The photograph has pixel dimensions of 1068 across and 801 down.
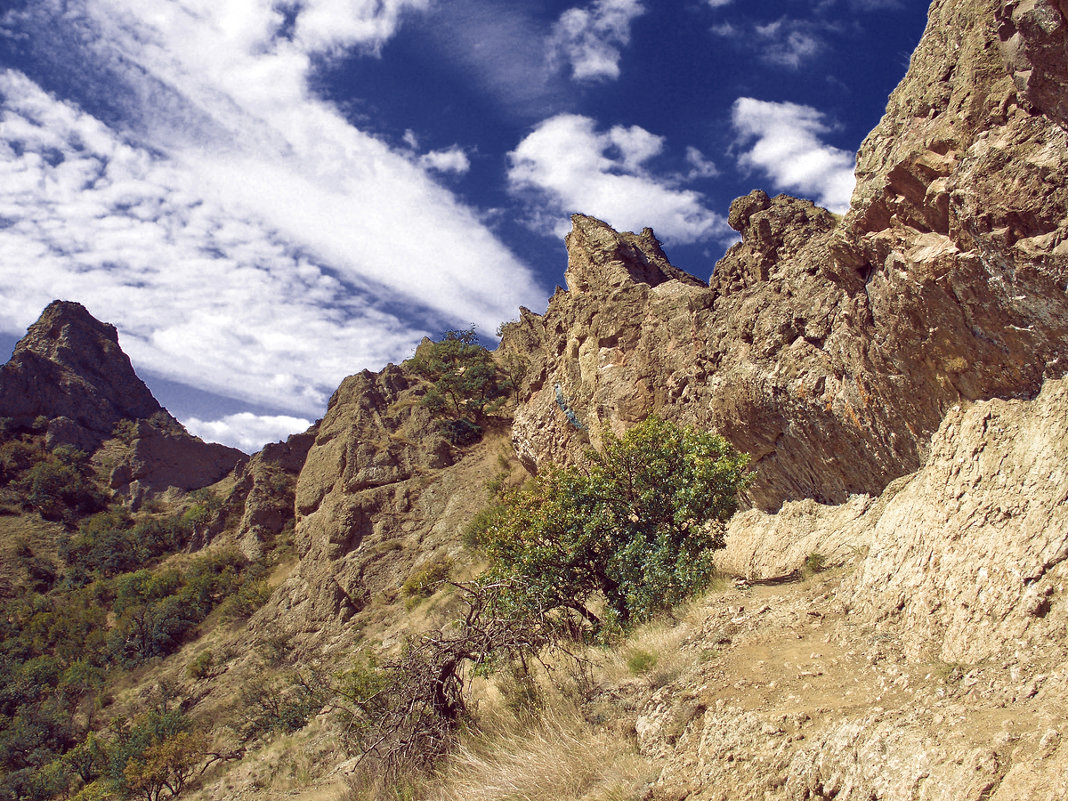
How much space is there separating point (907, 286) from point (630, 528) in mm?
5617

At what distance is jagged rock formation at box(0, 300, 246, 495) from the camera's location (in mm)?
52156

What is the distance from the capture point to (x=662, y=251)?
2930 centimetres

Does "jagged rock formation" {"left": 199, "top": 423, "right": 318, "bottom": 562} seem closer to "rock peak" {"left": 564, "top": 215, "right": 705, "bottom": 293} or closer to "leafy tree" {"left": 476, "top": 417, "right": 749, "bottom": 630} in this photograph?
"rock peak" {"left": 564, "top": 215, "right": 705, "bottom": 293}

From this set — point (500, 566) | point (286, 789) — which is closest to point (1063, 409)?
point (500, 566)

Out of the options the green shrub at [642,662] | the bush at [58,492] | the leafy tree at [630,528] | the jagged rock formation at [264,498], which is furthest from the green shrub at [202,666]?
the green shrub at [642,662]

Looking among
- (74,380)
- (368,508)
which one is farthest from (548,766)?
(74,380)

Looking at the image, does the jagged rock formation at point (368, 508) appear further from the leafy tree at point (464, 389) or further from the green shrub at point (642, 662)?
the green shrub at point (642, 662)

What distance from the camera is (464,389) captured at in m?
38.4

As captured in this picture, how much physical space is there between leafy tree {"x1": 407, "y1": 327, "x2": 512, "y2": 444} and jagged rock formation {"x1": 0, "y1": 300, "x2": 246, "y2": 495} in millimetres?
25750

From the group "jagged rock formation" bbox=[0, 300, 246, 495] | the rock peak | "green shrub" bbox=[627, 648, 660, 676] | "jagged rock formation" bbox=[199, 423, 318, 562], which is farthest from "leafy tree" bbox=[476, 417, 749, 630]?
"jagged rock formation" bbox=[0, 300, 246, 495]

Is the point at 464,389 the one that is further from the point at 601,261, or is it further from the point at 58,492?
the point at 58,492

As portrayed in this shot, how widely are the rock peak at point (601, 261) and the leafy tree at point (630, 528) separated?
10.7m

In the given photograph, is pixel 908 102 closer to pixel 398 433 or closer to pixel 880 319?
pixel 880 319

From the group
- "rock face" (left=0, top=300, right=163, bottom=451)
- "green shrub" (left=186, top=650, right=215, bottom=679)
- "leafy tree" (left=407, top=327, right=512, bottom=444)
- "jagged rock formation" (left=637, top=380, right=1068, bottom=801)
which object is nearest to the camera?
"jagged rock formation" (left=637, top=380, right=1068, bottom=801)
